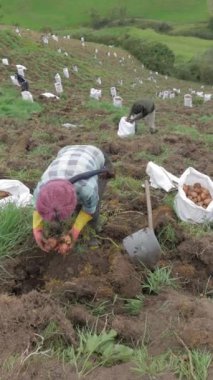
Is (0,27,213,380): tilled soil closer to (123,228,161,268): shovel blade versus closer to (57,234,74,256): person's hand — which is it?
(123,228,161,268): shovel blade

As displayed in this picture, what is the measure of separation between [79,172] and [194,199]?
179cm

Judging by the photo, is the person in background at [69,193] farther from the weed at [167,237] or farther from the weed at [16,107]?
the weed at [16,107]

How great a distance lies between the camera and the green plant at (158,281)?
3.70 metres

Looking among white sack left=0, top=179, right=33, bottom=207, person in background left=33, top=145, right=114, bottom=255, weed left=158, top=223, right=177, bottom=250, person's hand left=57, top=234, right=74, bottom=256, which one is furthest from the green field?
person's hand left=57, top=234, right=74, bottom=256

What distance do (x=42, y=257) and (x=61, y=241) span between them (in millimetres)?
420

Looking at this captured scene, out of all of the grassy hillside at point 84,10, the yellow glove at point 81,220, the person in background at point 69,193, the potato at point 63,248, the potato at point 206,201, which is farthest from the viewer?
the grassy hillside at point 84,10

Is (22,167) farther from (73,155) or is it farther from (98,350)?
(98,350)

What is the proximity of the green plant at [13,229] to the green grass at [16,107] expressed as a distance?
18.9 ft

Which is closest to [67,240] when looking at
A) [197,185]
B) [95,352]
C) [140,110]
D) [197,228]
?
[95,352]

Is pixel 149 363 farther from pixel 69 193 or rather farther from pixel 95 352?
pixel 69 193

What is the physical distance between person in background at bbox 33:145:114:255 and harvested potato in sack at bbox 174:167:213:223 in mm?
1125

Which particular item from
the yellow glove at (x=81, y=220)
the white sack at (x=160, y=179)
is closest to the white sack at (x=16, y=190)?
the yellow glove at (x=81, y=220)

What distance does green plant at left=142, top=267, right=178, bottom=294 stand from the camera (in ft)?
12.1

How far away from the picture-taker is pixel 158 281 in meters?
3.75
